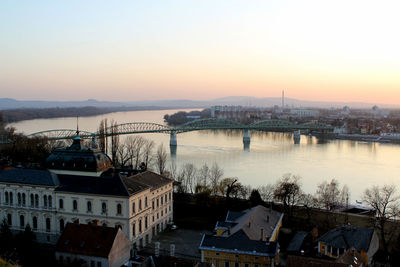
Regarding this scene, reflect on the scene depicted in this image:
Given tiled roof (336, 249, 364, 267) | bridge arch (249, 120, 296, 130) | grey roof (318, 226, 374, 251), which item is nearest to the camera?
tiled roof (336, 249, 364, 267)

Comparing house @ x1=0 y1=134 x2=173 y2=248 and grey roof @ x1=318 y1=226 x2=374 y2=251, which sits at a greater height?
house @ x1=0 y1=134 x2=173 y2=248

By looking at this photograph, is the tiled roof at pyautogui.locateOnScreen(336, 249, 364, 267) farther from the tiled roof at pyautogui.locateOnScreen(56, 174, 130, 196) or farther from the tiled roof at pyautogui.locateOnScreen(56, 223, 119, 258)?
the tiled roof at pyautogui.locateOnScreen(56, 174, 130, 196)

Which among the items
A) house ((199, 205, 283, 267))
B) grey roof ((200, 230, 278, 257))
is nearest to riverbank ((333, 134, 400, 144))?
house ((199, 205, 283, 267))

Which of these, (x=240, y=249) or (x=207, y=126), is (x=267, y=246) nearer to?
(x=240, y=249)

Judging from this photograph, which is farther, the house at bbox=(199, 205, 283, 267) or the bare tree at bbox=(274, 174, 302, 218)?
the bare tree at bbox=(274, 174, 302, 218)

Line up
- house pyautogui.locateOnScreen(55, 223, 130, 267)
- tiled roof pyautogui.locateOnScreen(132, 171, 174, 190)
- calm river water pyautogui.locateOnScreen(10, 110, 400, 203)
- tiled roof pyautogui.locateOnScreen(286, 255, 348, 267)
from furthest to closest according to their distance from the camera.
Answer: calm river water pyautogui.locateOnScreen(10, 110, 400, 203) → tiled roof pyautogui.locateOnScreen(132, 171, 174, 190) → house pyautogui.locateOnScreen(55, 223, 130, 267) → tiled roof pyautogui.locateOnScreen(286, 255, 348, 267)

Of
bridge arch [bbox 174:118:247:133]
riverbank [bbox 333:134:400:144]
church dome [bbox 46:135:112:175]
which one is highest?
church dome [bbox 46:135:112:175]

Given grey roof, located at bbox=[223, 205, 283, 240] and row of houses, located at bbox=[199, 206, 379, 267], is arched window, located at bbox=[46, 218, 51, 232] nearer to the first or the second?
row of houses, located at bbox=[199, 206, 379, 267]

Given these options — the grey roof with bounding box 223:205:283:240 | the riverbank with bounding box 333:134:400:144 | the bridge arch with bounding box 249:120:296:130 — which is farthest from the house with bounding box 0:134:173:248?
the riverbank with bounding box 333:134:400:144

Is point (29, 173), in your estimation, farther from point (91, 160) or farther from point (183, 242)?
point (183, 242)
